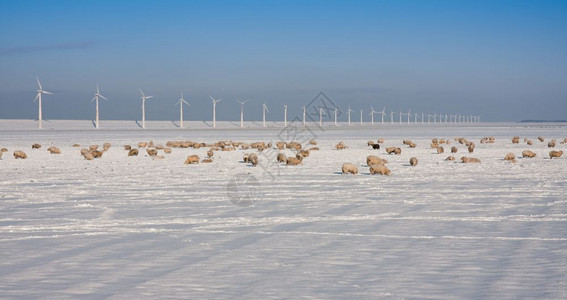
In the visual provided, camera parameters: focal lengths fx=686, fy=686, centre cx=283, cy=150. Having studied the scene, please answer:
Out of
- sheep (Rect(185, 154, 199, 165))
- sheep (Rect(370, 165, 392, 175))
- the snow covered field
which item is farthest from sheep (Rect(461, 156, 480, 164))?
sheep (Rect(185, 154, 199, 165))

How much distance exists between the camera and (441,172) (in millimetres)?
22391

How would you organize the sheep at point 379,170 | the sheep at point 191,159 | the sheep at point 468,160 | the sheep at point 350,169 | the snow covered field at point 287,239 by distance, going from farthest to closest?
the sheep at point 191,159 < the sheep at point 468,160 < the sheep at point 350,169 < the sheep at point 379,170 < the snow covered field at point 287,239

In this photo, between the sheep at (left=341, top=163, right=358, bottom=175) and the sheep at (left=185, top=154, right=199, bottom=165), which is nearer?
the sheep at (left=341, top=163, right=358, bottom=175)

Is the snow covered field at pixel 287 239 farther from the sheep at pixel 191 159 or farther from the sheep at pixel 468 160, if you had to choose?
the sheep at pixel 191 159

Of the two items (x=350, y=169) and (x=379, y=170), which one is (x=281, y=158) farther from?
(x=379, y=170)

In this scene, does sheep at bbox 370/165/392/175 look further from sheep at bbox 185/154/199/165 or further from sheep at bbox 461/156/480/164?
sheep at bbox 185/154/199/165

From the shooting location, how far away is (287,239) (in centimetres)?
973

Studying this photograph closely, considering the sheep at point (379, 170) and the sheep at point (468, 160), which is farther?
the sheep at point (468, 160)

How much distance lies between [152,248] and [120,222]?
2628 mm

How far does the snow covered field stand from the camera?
6852 millimetres

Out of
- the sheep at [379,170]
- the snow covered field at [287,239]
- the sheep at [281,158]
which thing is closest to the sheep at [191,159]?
the sheep at [281,158]

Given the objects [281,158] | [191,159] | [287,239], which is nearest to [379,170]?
[281,158]

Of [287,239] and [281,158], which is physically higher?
[281,158]

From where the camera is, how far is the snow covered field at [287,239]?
685cm
